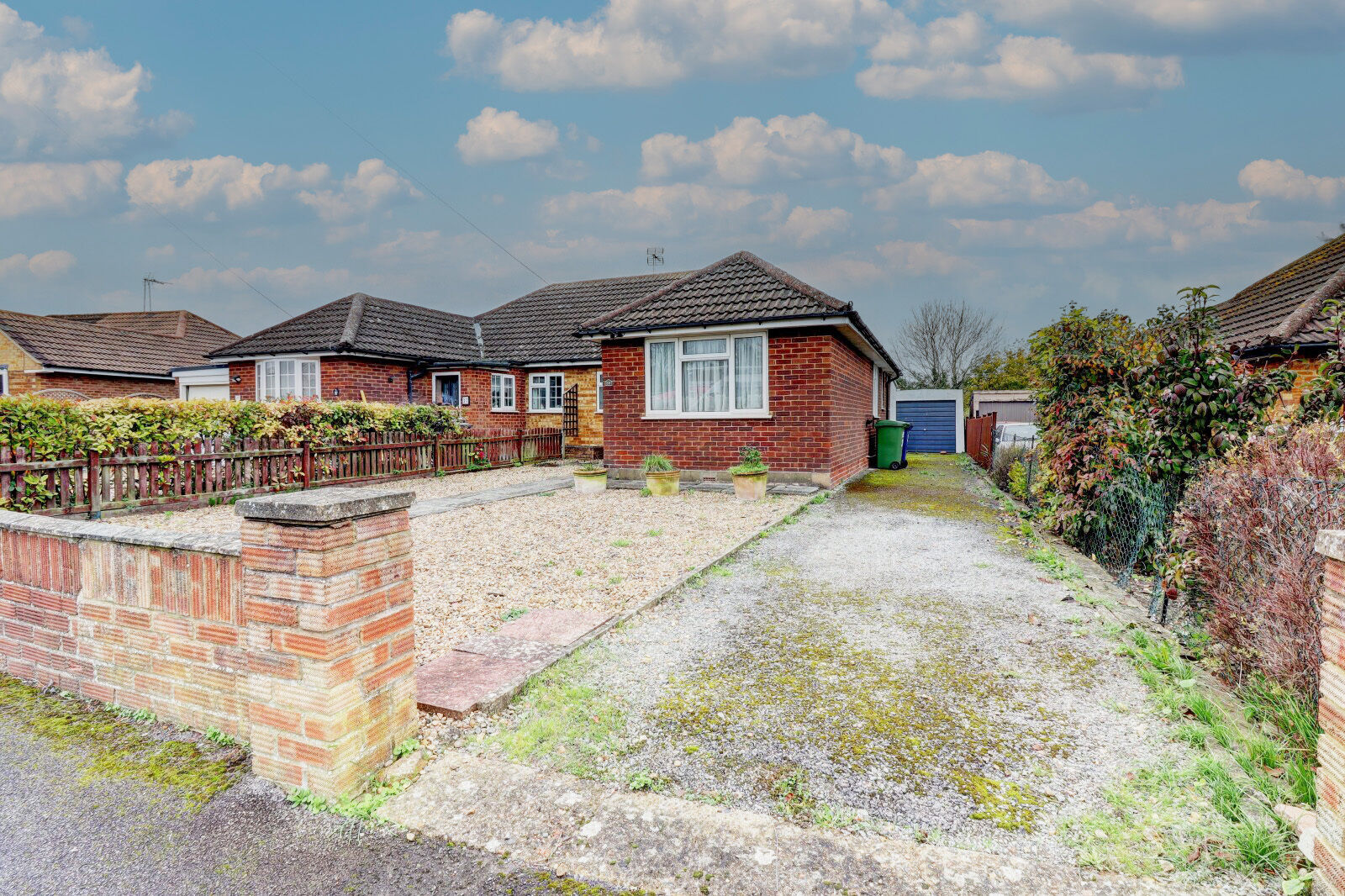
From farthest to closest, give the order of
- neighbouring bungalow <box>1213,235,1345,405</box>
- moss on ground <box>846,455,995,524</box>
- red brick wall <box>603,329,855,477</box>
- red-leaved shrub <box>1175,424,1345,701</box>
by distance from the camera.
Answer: red brick wall <box>603,329,855,477</box>
moss on ground <box>846,455,995,524</box>
neighbouring bungalow <box>1213,235,1345,405</box>
red-leaved shrub <box>1175,424,1345,701</box>

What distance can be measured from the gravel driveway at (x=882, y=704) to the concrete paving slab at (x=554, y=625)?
9.8 inches

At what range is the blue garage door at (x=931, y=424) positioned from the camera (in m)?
25.2

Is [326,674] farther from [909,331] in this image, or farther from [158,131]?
[909,331]

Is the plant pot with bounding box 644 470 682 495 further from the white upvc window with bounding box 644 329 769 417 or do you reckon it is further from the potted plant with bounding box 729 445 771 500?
the white upvc window with bounding box 644 329 769 417

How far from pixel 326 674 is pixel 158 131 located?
24.2 m

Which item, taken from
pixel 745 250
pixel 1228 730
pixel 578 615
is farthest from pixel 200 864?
pixel 745 250

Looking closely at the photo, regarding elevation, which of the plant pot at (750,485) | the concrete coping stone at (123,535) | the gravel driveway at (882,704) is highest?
the concrete coping stone at (123,535)

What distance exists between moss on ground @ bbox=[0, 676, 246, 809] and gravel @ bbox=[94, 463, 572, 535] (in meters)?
1.03

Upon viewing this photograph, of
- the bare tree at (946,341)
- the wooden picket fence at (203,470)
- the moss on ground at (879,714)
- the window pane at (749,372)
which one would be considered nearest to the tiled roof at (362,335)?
the wooden picket fence at (203,470)

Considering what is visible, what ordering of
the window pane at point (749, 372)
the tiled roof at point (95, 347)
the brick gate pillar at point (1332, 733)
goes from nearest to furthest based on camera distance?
the brick gate pillar at point (1332, 733), the window pane at point (749, 372), the tiled roof at point (95, 347)

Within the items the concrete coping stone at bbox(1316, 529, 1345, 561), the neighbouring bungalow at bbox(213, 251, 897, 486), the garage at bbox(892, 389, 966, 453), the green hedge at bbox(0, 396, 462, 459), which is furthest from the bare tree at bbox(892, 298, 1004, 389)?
the concrete coping stone at bbox(1316, 529, 1345, 561)

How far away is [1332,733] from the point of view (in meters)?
1.84

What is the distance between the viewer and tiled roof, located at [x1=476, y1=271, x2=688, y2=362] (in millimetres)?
21391

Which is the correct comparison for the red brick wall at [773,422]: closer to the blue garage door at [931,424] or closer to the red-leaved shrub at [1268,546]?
the red-leaved shrub at [1268,546]
